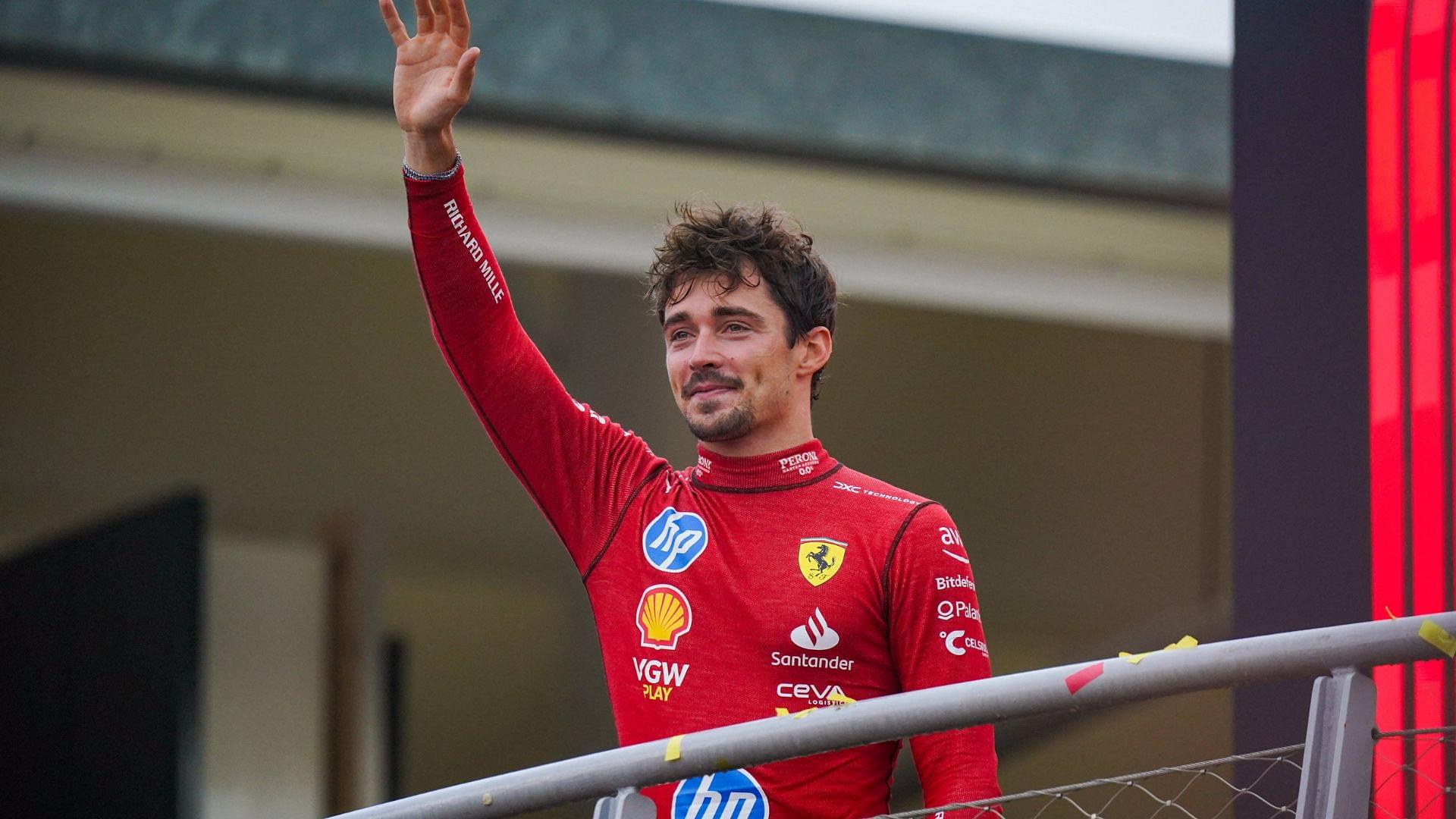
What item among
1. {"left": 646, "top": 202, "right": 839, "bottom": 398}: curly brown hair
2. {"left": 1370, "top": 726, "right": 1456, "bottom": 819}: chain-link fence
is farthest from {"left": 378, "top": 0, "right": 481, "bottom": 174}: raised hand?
A: {"left": 1370, "top": 726, "right": 1456, "bottom": 819}: chain-link fence

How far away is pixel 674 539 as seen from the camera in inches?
87.4

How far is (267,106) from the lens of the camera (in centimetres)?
548

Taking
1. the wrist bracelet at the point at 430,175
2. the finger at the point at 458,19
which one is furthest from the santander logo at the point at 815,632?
the finger at the point at 458,19

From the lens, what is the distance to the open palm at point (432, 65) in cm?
221

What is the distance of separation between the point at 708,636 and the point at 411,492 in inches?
356

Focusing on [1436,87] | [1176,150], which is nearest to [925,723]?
[1436,87]

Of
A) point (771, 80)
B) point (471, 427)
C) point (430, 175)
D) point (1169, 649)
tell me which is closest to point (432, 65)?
point (430, 175)

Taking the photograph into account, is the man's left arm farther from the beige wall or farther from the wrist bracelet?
the beige wall

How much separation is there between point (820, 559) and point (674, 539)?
0.20 meters

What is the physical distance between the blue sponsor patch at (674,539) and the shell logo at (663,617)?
3cm

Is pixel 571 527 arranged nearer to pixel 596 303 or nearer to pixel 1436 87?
pixel 1436 87

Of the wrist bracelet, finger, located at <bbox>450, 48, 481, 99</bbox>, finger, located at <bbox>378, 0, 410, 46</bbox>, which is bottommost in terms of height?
the wrist bracelet

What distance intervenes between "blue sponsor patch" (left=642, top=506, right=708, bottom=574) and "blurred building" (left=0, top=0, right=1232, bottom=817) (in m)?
3.43

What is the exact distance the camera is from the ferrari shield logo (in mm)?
2121
